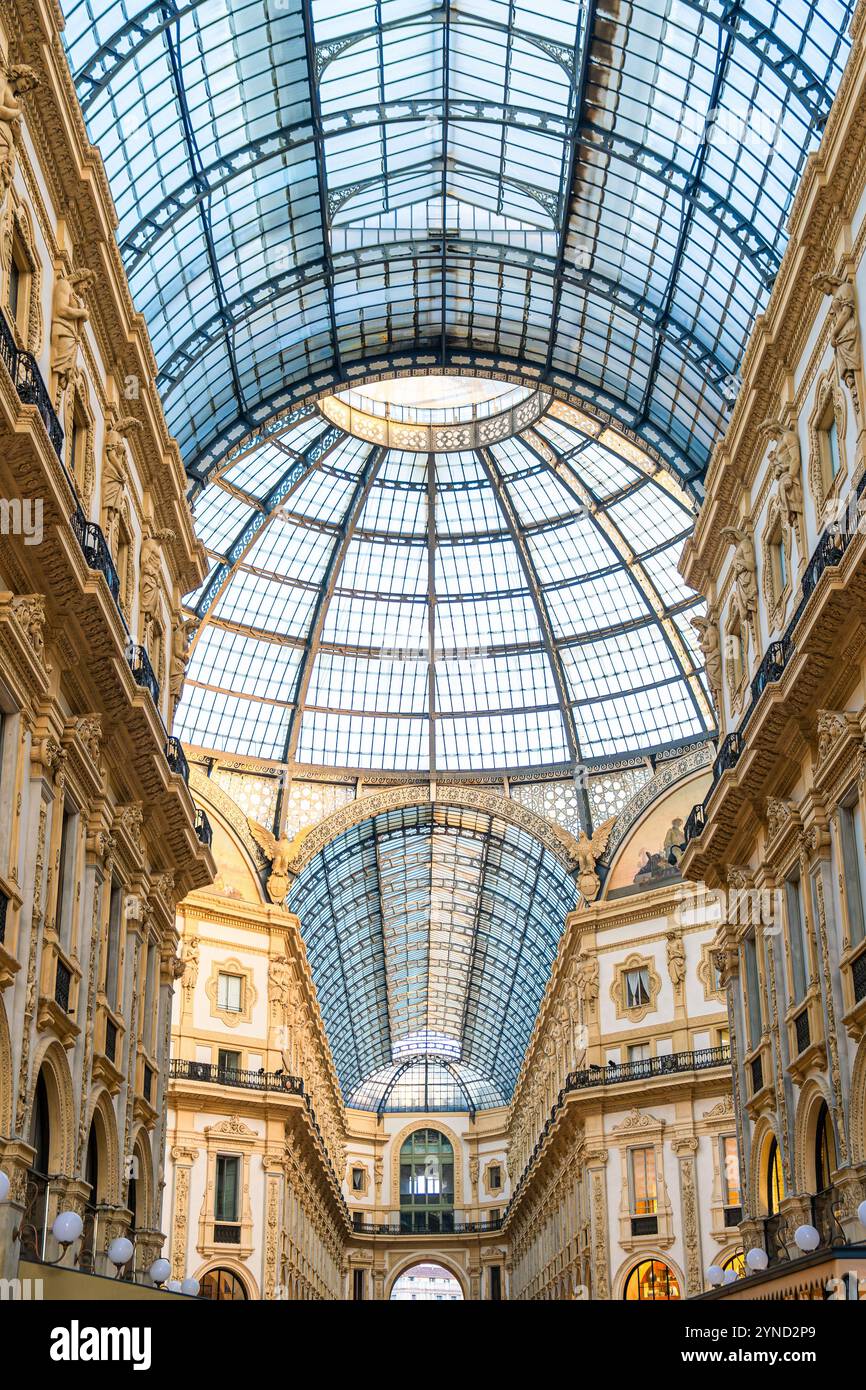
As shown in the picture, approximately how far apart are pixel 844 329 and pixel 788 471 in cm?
491

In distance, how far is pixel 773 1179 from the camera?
107 feet

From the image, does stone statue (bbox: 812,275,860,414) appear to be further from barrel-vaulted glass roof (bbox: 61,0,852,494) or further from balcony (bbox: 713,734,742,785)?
balcony (bbox: 713,734,742,785)

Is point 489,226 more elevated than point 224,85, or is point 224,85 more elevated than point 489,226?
point 489,226

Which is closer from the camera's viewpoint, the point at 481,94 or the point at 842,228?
the point at 842,228

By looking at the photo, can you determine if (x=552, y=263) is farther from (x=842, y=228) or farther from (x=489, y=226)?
(x=842, y=228)

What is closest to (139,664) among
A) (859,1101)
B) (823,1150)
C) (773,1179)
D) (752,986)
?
(752,986)

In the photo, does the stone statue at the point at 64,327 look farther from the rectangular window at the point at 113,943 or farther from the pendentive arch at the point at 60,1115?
the pendentive arch at the point at 60,1115

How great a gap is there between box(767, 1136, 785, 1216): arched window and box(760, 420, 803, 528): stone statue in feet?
43.4

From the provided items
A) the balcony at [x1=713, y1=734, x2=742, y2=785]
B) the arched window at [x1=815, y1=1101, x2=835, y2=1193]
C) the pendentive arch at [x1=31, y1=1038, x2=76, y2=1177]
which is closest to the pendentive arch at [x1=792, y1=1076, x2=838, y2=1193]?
the arched window at [x1=815, y1=1101, x2=835, y2=1193]

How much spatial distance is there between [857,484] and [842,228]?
4.60 metres

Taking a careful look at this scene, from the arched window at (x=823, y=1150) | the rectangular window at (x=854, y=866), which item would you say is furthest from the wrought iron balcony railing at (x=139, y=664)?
the arched window at (x=823, y=1150)

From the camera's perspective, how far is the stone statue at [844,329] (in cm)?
2491
